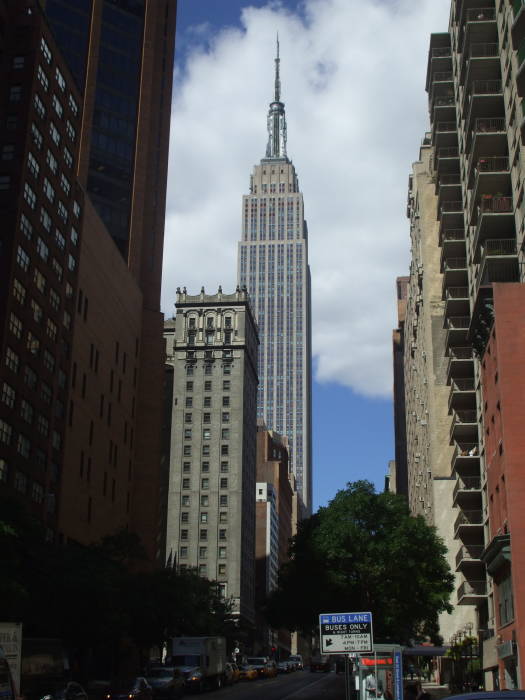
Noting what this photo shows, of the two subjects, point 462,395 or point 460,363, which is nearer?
point 462,395

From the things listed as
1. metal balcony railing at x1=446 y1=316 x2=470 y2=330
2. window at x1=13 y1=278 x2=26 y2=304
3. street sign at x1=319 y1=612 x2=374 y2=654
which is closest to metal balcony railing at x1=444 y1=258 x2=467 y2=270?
metal balcony railing at x1=446 y1=316 x2=470 y2=330

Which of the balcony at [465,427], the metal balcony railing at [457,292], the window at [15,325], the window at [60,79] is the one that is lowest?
the balcony at [465,427]

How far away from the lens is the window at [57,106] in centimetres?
7475

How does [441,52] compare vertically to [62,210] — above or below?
above

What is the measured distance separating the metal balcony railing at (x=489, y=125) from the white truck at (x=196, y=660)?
3829 cm

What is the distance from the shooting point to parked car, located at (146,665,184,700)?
151ft

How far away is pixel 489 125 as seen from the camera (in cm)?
5688

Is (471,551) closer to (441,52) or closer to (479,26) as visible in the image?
(479,26)

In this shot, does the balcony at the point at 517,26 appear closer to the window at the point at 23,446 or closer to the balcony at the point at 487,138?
the balcony at the point at 487,138

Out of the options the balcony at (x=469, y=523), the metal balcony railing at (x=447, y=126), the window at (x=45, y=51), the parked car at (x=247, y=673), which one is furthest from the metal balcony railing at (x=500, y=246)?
the parked car at (x=247, y=673)

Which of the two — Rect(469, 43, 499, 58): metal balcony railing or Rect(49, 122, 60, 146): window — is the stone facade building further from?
Rect(469, 43, 499, 58): metal balcony railing

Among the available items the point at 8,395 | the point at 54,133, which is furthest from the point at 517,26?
the point at 8,395

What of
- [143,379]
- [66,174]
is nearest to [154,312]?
[143,379]

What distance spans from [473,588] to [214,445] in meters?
91.5
